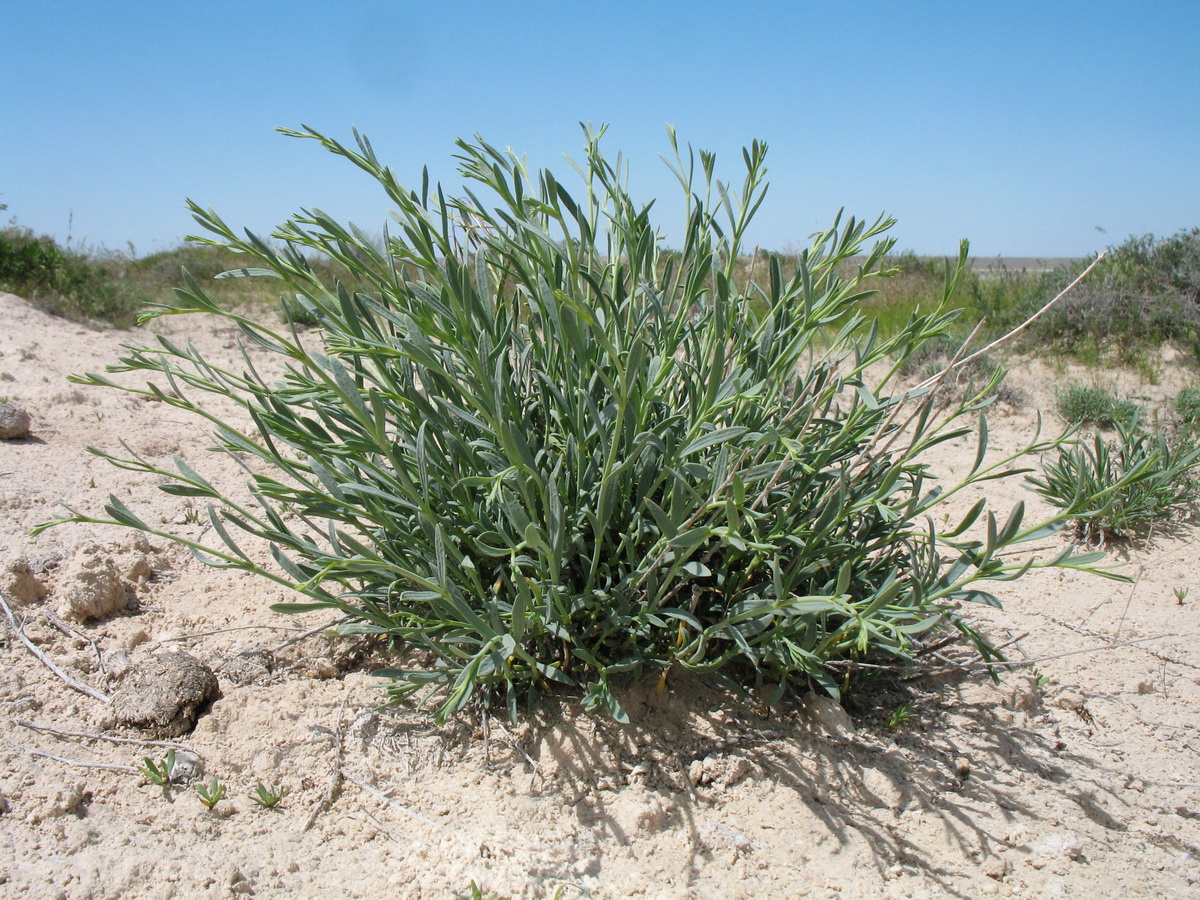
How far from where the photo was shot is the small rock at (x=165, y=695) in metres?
1.82

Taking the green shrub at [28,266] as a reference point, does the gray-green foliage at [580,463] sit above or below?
below

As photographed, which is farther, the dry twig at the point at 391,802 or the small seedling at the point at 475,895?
the dry twig at the point at 391,802

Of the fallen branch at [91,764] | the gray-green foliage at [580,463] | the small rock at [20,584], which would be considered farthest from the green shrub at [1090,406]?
the small rock at [20,584]

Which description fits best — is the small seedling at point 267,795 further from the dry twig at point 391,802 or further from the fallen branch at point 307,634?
the fallen branch at point 307,634

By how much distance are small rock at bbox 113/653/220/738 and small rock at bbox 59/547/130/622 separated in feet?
1.24

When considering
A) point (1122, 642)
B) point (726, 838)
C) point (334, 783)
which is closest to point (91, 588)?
point (334, 783)

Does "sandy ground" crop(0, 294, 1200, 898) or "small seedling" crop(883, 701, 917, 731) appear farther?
"small seedling" crop(883, 701, 917, 731)

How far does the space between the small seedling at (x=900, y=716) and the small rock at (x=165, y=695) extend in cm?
159

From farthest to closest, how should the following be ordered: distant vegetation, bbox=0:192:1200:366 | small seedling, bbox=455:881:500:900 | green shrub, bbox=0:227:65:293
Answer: green shrub, bbox=0:227:65:293
distant vegetation, bbox=0:192:1200:366
small seedling, bbox=455:881:500:900

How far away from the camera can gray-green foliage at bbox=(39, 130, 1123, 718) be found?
4.99 feet

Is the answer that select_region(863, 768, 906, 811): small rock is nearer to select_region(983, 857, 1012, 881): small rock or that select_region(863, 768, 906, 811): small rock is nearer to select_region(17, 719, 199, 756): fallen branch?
select_region(983, 857, 1012, 881): small rock

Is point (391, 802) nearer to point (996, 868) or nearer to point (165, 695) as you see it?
point (165, 695)

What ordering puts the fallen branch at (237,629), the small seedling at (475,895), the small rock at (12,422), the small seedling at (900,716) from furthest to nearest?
the small rock at (12,422), the fallen branch at (237,629), the small seedling at (900,716), the small seedling at (475,895)

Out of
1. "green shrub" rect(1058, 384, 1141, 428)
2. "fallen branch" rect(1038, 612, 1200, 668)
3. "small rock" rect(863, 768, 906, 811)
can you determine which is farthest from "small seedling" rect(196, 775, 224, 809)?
"green shrub" rect(1058, 384, 1141, 428)
